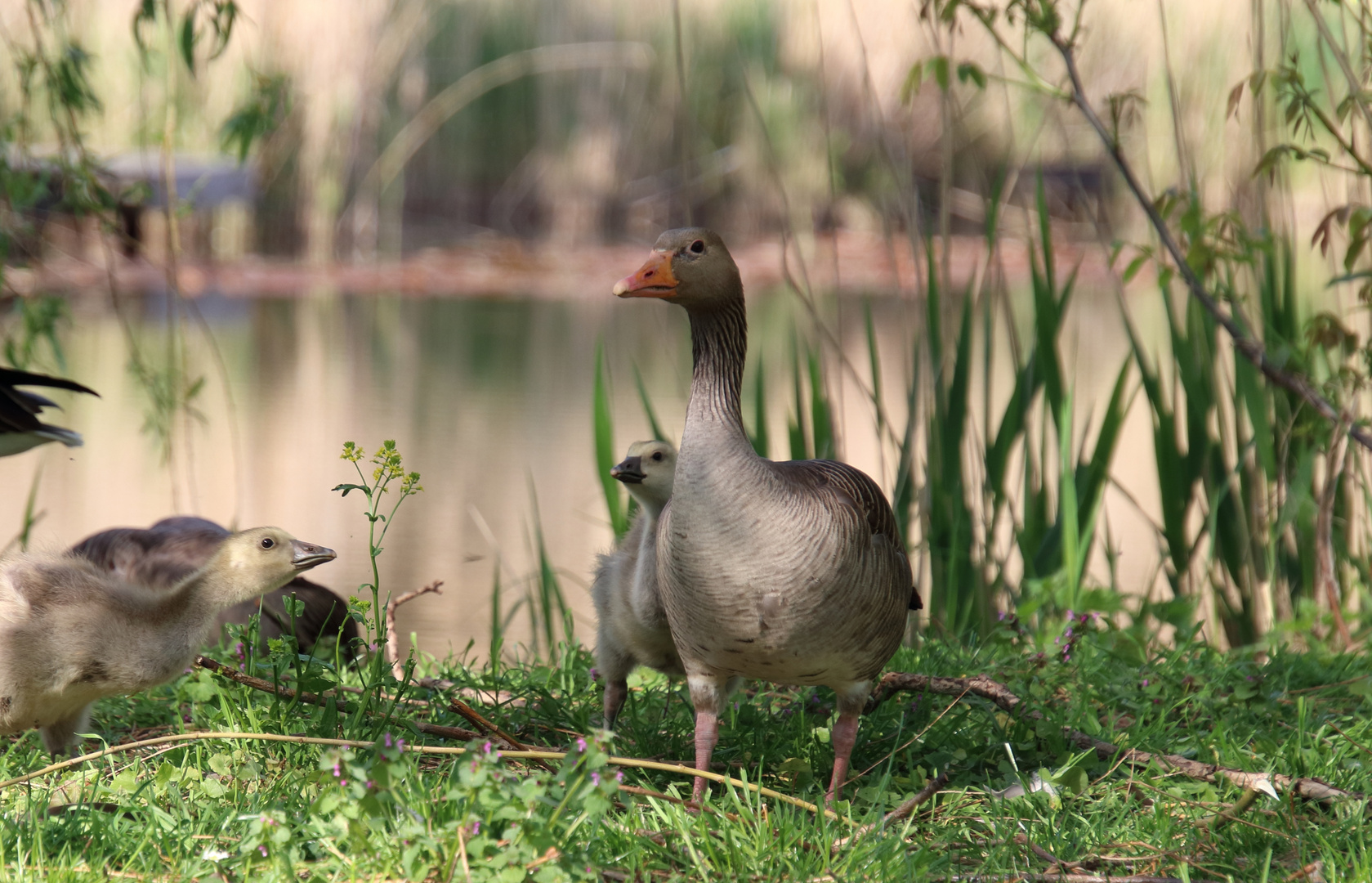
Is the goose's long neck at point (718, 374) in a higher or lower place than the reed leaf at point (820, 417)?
higher

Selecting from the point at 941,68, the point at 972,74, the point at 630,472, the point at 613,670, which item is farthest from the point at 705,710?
the point at 972,74

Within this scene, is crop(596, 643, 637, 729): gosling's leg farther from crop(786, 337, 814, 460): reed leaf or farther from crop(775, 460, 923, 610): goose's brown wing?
crop(786, 337, 814, 460): reed leaf

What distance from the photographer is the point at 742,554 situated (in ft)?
8.83

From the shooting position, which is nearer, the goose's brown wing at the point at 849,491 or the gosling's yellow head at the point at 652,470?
the goose's brown wing at the point at 849,491

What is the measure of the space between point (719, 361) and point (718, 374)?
32mm

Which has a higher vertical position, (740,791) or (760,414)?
(760,414)

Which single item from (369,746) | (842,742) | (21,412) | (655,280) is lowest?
(842,742)

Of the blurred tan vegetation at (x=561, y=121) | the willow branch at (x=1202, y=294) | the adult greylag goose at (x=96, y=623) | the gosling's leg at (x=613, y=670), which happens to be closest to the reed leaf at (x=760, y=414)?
the willow branch at (x=1202, y=294)

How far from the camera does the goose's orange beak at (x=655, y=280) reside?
278 centimetres

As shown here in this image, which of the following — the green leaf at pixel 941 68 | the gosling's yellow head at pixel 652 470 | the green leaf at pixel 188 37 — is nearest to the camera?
Result: the gosling's yellow head at pixel 652 470

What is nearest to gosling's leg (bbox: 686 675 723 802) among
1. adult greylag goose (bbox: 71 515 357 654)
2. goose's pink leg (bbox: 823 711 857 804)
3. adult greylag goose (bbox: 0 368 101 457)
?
goose's pink leg (bbox: 823 711 857 804)

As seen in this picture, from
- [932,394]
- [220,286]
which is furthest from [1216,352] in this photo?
[220,286]

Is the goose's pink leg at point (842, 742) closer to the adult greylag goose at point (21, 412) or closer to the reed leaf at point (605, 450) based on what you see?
the reed leaf at point (605, 450)

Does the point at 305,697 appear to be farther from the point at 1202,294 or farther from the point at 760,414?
the point at 1202,294
